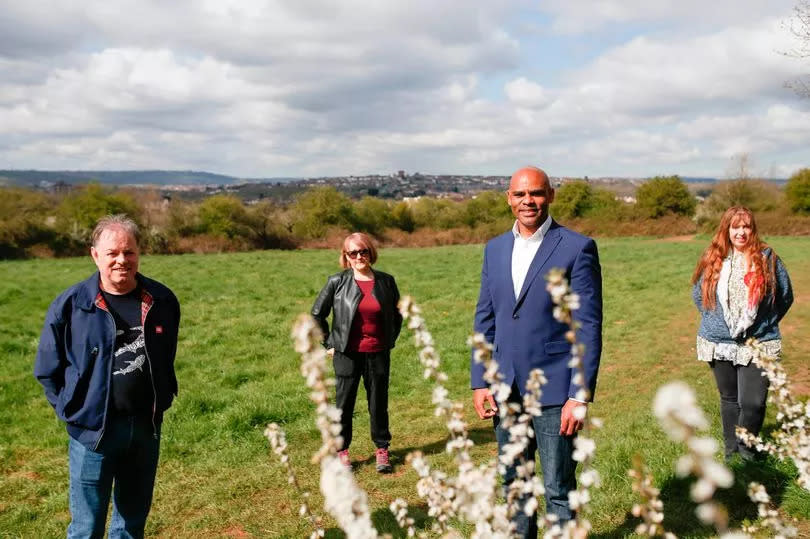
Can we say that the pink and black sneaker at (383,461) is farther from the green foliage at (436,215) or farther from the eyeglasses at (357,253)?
the green foliage at (436,215)

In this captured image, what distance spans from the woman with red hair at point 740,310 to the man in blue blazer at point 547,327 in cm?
249

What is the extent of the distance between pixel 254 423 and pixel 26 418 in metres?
3.37

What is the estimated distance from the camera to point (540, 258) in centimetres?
404

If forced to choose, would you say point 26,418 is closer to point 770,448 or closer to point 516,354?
point 516,354

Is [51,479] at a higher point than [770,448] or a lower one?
lower

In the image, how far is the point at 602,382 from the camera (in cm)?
1018

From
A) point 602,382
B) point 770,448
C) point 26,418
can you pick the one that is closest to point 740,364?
point 770,448

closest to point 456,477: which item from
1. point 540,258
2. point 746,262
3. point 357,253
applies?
point 540,258

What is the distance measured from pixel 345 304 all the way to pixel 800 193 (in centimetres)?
6375

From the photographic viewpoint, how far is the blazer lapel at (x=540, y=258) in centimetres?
403

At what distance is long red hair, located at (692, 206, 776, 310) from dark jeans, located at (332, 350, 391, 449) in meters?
3.50

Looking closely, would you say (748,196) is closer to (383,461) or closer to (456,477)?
(383,461)

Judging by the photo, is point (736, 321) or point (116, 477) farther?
point (736, 321)

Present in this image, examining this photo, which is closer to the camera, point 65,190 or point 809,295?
point 809,295
